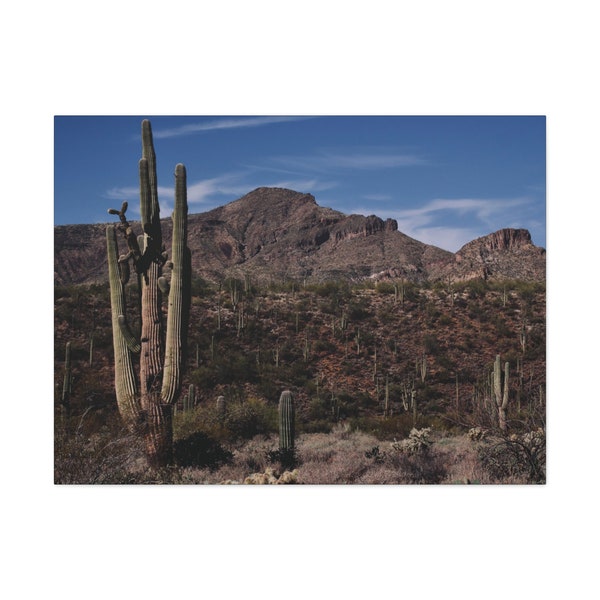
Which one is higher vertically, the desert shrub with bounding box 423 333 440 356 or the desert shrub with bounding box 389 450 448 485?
the desert shrub with bounding box 423 333 440 356

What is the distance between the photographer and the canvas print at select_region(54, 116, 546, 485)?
7.95 meters

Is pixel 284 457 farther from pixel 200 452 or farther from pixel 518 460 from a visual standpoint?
pixel 518 460

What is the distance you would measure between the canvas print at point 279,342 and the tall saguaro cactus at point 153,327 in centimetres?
2

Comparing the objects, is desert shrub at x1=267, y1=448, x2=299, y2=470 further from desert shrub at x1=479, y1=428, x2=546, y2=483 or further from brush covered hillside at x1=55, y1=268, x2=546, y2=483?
desert shrub at x1=479, y1=428, x2=546, y2=483

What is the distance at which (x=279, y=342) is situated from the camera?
14102 millimetres

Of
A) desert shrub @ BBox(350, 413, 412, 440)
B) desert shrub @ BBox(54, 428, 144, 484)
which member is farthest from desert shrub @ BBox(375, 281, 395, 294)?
desert shrub @ BBox(54, 428, 144, 484)

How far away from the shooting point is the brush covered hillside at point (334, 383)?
804 centimetres

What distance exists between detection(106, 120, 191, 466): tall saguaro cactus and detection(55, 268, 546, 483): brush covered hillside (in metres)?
0.36

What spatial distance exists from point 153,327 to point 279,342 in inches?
249

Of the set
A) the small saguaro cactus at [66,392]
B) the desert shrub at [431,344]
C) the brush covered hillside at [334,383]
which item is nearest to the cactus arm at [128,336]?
the brush covered hillside at [334,383]

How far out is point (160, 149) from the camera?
8.48m

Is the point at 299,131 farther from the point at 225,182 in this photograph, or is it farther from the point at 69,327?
the point at 69,327

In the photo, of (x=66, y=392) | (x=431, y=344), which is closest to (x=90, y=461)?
(x=66, y=392)

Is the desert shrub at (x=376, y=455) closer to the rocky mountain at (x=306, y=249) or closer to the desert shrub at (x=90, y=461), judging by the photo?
the desert shrub at (x=90, y=461)
